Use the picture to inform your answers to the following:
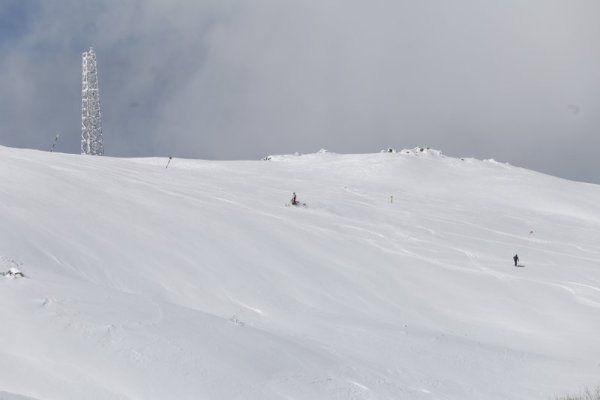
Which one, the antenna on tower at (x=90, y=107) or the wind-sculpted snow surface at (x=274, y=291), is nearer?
the wind-sculpted snow surface at (x=274, y=291)

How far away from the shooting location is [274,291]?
2467 cm

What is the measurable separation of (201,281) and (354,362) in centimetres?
769

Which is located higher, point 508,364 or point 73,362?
point 73,362

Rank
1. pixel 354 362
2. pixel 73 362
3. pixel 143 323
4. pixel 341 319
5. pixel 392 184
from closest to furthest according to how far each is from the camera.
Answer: pixel 73 362 → pixel 143 323 → pixel 354 362 → pixel 341 319 → pixel 392 184

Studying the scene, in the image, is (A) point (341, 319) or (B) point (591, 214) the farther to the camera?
(B) point (591, 214)

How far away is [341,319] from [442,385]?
6.00m


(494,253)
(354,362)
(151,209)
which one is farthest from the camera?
(494,253)

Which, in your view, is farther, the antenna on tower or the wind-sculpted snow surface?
the antenna on tower

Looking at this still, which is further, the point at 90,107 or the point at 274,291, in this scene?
the point at 90,107

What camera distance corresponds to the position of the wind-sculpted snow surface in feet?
45.2

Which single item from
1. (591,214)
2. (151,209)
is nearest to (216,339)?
(151,209)

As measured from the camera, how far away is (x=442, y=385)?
17.4 metres

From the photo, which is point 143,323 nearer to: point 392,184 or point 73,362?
point 73,362

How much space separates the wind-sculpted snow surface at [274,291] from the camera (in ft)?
45.2
